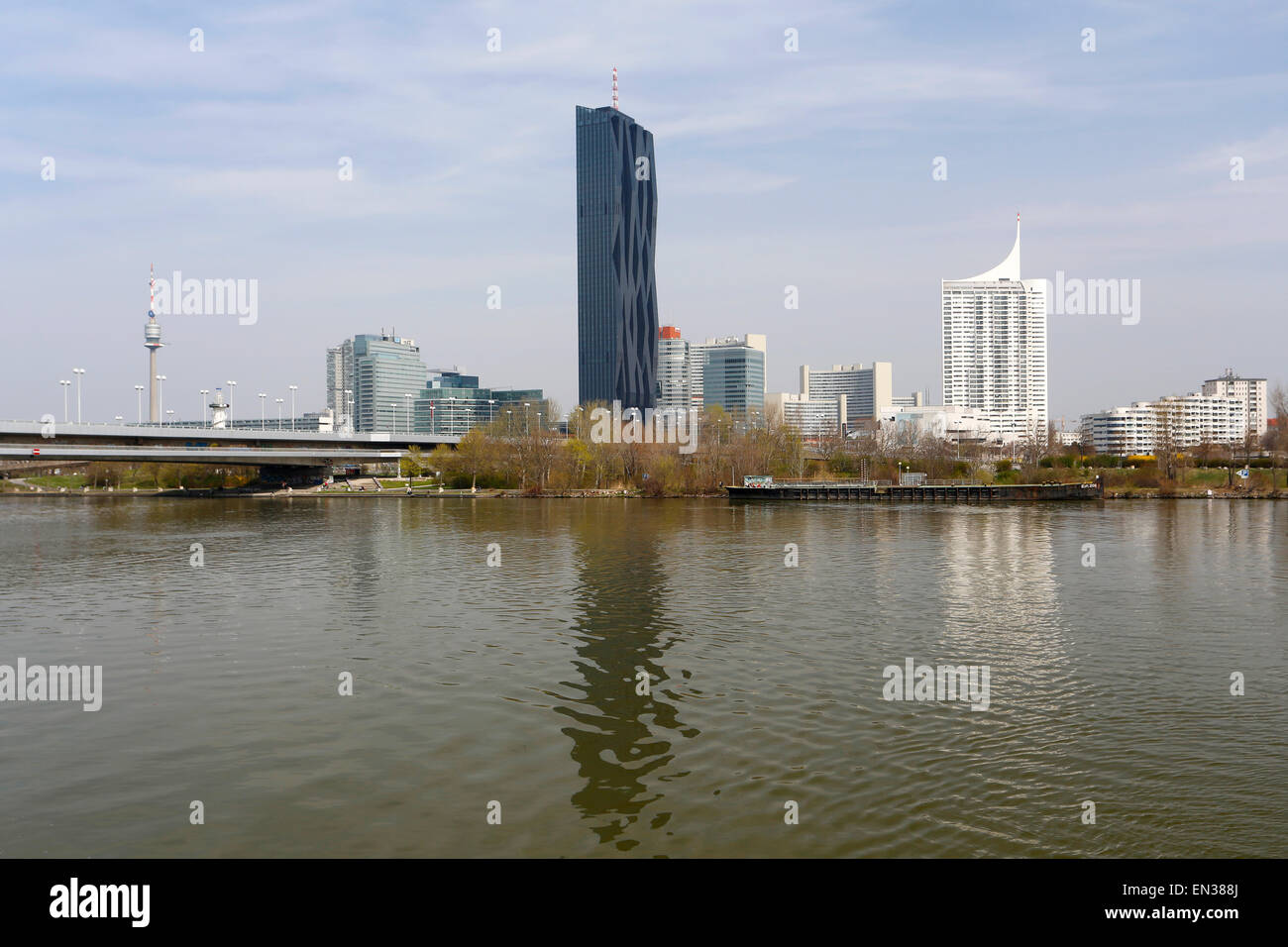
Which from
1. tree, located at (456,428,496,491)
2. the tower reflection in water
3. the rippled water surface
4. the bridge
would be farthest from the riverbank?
the tower reflection in water

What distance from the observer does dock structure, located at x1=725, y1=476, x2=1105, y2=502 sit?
11488cm

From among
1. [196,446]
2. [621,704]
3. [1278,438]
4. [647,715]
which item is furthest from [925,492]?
[196,446]

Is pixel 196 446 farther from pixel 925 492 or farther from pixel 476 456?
pixel 925 492

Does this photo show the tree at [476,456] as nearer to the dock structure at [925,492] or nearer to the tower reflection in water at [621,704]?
the dock structure at [925,492]

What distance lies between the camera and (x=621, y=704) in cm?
1727

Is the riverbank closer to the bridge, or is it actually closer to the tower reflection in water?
the bridge

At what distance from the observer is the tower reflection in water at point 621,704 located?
1241 cm

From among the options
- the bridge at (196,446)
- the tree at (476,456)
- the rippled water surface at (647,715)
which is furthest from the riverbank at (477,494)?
the rippled water surface at (647,715)

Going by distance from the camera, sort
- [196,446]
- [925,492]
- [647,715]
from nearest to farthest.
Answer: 1. [647,715]
2. [925,492]
3. [196,446]

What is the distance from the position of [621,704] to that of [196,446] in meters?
156

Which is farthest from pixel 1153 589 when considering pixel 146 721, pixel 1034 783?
pixel 146 721

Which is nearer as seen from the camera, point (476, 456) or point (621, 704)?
point (621, 704)
